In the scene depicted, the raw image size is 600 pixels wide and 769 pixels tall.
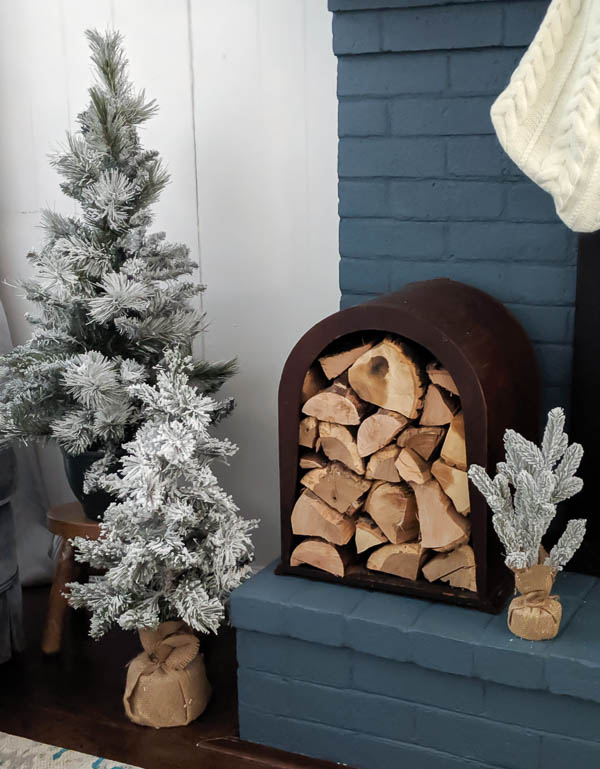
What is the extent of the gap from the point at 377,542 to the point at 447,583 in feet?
0.52

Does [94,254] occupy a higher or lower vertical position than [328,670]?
higher

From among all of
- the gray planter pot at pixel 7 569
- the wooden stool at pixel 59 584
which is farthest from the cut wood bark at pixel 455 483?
the gray planter pot at pixel 7 569

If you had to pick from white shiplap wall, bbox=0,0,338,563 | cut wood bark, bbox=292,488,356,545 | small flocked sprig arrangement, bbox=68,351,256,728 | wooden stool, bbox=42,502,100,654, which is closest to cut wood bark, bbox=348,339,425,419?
cut wood bark, bbox=292,488,356,545

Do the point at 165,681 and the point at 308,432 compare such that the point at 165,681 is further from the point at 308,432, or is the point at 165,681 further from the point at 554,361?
the point at 554,361

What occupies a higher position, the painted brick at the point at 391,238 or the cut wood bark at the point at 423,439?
the painted brick at the point at 391,238

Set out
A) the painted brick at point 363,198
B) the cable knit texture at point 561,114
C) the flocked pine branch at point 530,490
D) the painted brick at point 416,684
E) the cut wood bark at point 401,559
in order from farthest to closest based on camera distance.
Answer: the painted brick at point 363,198, the cut wood bark at point 401,559, the painted brick at point 416,684, the flocked pine branch at point 530,490, the cable knit texture at point 561,114

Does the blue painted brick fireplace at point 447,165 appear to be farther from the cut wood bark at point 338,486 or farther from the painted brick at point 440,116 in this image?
the cut wood bark at point 338,486

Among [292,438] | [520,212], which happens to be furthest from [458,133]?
[292,438]

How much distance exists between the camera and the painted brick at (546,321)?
195 cm

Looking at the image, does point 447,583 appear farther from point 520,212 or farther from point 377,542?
point 520,212

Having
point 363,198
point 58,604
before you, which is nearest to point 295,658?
point 58,604

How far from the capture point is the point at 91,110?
209cm

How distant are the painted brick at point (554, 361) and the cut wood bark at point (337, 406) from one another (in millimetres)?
421

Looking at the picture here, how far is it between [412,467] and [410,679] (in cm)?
40
